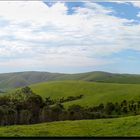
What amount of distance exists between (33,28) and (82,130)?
229 cm

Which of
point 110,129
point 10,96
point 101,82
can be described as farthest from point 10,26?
point 101,82

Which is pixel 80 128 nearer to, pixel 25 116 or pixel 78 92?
pixel 25 116

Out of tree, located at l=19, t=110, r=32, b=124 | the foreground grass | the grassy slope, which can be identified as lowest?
the foreground grass

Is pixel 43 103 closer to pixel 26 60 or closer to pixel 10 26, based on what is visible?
pixel 26 60

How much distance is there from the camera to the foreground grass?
6699 millimetres

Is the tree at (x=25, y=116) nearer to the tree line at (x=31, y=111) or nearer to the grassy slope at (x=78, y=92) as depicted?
the tree line at (x=31, y=111)

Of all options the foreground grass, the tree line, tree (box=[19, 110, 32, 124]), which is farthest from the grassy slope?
the foreground grass

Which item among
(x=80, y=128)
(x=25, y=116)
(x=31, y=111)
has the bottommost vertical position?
(x=80, y=128)

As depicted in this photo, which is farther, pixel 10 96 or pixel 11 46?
pixel 10 96

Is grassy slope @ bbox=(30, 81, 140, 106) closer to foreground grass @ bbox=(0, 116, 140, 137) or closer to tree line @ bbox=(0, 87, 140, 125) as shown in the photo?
tree line @ bbox=(0, 87, 140, 125)

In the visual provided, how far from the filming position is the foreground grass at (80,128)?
6.70 metres

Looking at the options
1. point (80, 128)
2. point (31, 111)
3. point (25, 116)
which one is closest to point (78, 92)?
point (25, 116)

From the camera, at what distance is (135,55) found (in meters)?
7.38

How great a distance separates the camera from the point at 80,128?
7176 mm
